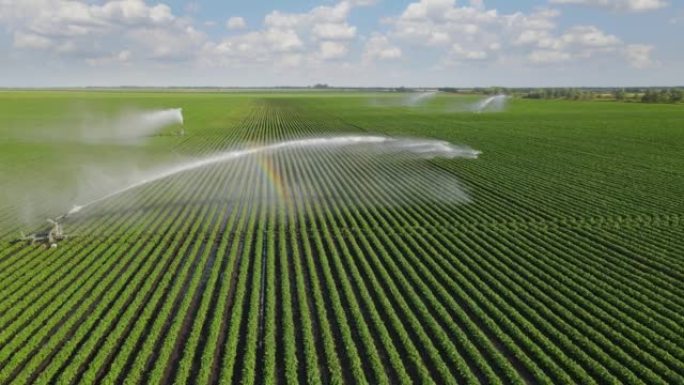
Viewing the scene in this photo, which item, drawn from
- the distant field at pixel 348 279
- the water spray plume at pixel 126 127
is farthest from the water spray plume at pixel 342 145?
the water spray plume at pixel 126 127

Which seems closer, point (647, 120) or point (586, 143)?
point (586, 143)

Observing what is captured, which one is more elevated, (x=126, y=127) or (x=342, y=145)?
(x=342, y=145)

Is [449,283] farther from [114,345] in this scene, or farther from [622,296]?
[114,345]

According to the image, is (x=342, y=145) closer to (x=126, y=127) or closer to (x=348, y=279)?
(x=348, y=279)

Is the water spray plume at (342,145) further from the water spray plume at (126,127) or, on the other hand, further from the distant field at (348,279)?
the water spray plume at (126,127)

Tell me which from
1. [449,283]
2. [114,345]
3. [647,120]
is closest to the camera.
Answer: [114,345]

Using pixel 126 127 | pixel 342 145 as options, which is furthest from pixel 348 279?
pixel 126 127

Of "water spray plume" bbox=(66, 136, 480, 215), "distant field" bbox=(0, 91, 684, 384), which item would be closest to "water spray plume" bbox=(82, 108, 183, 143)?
"water spray plume" bbox=(66, 136, 480, 215)

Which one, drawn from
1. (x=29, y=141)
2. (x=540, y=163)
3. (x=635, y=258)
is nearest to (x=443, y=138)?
(x=540, y=163)

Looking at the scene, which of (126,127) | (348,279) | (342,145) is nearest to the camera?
(348,279)
